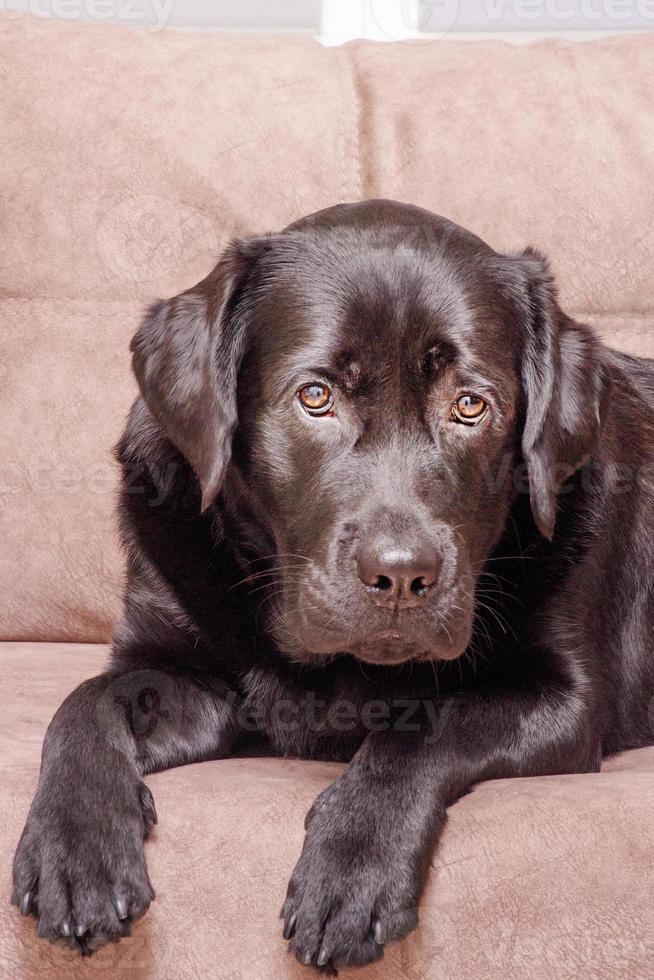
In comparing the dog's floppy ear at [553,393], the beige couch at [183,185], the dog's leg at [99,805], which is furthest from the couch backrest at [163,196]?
the dog's leg at [99,805]

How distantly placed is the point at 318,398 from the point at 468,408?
0.23 metres

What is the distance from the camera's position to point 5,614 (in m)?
2.56

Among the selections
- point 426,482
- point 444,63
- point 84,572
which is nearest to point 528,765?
point 426,482

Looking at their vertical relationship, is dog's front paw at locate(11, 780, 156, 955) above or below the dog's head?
below

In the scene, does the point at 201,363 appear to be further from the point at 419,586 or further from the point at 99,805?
the point at 99,805

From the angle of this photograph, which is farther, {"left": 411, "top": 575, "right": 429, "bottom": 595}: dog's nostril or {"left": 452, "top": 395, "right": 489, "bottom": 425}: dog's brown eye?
{"left": 452, "top": 395, "right": 489, "bottom": 425}: dog's brown eye

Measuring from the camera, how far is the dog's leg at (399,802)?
53.0 inches

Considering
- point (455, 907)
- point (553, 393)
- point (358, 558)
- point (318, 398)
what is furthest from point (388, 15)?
point (455, 907)

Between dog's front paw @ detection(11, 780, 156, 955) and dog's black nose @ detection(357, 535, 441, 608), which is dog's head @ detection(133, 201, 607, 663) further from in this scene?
dog's front paw @ detection(11, 780, 156, 955)

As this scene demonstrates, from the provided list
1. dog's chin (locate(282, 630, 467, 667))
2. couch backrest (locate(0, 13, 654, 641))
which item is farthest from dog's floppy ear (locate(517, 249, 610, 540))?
couch backrest (locate(0, 13, 654, 641))

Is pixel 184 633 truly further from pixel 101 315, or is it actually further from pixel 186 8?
pixel 186 8

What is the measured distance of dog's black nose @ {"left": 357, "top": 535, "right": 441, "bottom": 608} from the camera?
149 centimetres

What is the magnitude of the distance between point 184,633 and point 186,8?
2429 mm

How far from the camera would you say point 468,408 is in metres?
1.73
